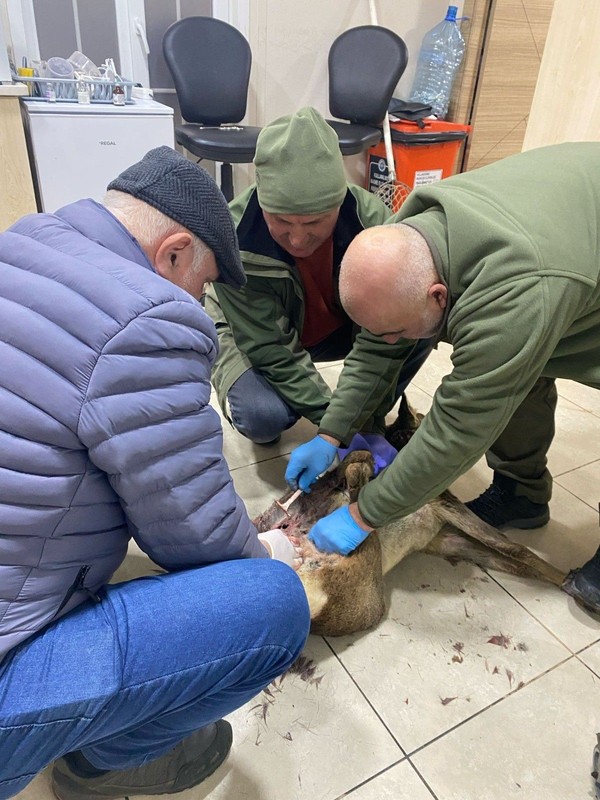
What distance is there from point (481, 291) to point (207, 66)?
2.69 meters

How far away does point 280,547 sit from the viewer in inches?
53.4

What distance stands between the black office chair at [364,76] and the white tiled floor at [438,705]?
248 centimetres

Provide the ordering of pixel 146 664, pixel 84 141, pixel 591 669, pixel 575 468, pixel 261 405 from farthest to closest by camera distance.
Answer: pixel 84 141 → pixel 575 468 → pixel 261 405 → pixel 591 669 → pixel 146 664

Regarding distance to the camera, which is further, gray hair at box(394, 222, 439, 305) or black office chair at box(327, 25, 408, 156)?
black office chair at box(327, 25, 408, 156)

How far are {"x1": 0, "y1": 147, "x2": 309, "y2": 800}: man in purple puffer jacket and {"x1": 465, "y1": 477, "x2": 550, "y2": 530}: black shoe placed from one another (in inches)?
36.2

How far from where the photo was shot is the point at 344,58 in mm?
3383

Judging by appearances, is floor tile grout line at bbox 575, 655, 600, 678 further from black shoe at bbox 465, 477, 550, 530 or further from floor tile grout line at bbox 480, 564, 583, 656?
black shoe at bbox 465, 477, 550, 530

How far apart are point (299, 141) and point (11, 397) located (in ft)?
3.45

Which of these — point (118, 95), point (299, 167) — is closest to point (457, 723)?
point (299, 167)

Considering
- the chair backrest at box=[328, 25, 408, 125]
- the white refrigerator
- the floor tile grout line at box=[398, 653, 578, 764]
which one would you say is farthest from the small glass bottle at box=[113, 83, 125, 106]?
the floor tile grout line at box=[398, 653, 578, 764]

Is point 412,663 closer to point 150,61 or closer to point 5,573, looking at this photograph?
point 5,573

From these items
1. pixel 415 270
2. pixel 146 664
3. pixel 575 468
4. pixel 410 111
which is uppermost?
pixel 415 270

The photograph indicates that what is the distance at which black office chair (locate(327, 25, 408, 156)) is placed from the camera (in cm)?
322

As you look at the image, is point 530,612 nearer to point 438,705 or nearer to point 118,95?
point 438,705
